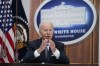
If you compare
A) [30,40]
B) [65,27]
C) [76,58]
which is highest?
[65,27]

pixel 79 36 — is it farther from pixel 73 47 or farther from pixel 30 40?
pixel 30 40

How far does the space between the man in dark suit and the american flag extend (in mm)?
225

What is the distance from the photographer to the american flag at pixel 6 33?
1.93 m

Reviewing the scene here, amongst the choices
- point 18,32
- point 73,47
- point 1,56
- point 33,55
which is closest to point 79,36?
point 73,47

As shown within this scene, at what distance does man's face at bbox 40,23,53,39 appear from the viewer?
1730 mm

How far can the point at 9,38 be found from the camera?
1.94 m

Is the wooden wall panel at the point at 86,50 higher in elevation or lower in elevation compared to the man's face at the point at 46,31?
lower

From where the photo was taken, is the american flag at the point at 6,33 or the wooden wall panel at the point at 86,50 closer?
the wooden wall panel at the point at 86,50

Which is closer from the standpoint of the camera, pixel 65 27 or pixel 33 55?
pixel 33 55

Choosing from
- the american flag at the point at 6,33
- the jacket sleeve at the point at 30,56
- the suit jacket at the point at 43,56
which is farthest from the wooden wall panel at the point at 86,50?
the american flag at the point at 6,33

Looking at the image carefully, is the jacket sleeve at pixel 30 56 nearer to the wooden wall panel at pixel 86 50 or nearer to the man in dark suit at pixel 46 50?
the man in dark suit at pixel 46 50

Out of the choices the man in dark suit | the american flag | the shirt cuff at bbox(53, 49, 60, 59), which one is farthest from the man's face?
the american flag

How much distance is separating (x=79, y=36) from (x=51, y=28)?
0.27 m

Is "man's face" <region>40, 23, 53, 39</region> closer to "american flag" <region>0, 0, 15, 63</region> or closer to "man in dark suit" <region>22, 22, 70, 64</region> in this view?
"man in dark suit" <region>22, 22, 70, 64</region>
